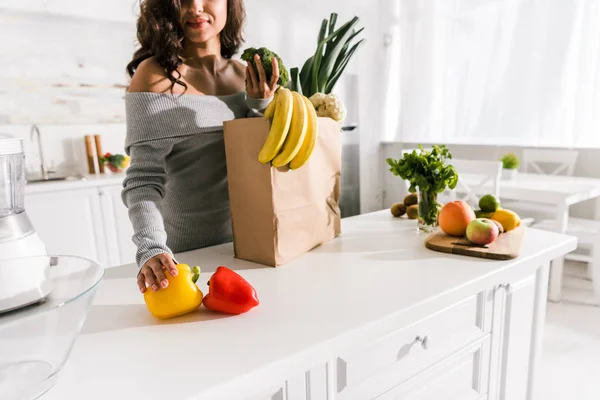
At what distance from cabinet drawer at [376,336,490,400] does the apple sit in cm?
23

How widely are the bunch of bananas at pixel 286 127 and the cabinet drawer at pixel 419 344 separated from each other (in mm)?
404

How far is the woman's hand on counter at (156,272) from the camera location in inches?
28.8

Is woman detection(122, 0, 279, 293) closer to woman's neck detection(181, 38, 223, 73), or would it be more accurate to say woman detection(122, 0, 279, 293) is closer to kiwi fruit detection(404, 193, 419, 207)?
woman's neck detection(181, 38, 223, 73)

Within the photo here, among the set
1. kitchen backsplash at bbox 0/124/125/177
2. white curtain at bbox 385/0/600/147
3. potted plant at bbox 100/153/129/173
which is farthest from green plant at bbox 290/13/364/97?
white curtain at bbox 385/0/600/147

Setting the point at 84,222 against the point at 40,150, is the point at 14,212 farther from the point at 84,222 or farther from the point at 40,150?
the point at 40,150

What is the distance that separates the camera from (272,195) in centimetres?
91

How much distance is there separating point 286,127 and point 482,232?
0.55 m

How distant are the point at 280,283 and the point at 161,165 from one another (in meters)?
0.41

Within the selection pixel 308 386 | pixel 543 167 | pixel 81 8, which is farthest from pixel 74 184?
pixel 543 167

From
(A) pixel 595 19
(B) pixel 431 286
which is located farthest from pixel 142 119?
(A) pixel 595 19

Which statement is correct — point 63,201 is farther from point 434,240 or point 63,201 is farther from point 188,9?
point 434,240

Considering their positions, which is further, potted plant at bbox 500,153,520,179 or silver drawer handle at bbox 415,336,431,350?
potted plant at bbox 500,153,520,179

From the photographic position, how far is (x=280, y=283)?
2.86 ft

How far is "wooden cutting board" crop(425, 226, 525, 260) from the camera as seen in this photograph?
0.99m
